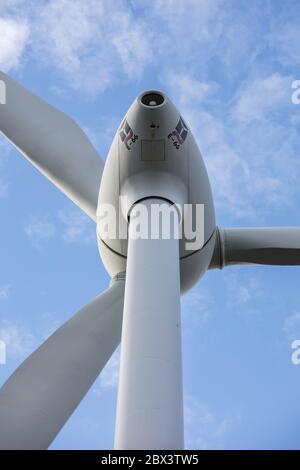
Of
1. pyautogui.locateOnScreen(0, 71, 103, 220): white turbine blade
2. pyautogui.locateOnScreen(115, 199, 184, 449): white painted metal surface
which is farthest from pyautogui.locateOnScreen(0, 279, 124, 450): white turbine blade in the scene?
pyautogui.locateOnScreen(0, 71, 103, 220): white turbine blade

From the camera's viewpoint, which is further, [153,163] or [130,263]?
[153,163]

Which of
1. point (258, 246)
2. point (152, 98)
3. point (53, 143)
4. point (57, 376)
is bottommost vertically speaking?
point (57, 376)

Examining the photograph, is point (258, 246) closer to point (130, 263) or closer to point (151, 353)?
point (130, 263)

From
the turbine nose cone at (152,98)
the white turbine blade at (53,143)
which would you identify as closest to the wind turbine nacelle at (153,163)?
the turbine nose cone at (152,98)

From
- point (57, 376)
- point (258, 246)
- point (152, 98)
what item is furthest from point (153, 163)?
point (57, 376)

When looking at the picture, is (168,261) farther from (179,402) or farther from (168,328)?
(179,402)

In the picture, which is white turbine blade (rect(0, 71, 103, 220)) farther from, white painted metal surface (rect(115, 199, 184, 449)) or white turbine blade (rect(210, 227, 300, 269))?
white painted metal surface (rect(115, 199, 184, 449))

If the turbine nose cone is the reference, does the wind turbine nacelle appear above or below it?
below
